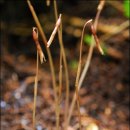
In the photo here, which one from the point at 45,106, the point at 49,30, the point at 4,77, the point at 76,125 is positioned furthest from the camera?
the point at 49,30

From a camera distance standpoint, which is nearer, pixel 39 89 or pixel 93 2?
pixel 39 89

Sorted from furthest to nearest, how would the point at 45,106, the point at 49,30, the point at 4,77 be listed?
the point at 49,30 < the point at 4,77 < the point at 45,106

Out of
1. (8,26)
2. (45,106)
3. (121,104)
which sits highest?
(8,26)

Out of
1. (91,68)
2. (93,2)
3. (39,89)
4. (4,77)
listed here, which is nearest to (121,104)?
(91,68)

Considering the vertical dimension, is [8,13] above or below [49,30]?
above

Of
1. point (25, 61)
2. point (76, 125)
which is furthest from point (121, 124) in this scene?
point (25, 61)

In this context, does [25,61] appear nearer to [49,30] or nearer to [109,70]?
[49,30]
